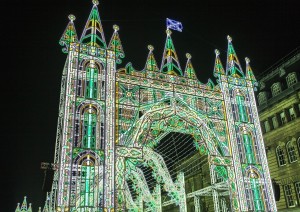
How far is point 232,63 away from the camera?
936 inches

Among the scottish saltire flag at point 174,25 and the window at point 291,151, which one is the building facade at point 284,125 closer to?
the window at point 291,151

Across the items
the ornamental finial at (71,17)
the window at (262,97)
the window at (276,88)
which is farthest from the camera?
the window at (262,97)

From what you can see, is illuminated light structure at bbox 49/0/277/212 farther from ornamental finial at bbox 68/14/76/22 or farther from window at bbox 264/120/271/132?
window at bbox 264/120/271/132

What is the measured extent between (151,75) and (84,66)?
4.19 meters

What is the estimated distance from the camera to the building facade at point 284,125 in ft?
94.9

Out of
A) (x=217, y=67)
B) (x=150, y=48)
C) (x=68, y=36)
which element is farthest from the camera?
(x=217, y=67)

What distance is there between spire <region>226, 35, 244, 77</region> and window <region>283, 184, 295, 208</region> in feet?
38.9

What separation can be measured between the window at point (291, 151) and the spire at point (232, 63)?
9.85m

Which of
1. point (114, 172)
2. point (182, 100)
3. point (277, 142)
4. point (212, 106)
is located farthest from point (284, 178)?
point (114, 172)

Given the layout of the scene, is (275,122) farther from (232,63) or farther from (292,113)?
(232,63)

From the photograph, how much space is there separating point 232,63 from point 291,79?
9.81 m

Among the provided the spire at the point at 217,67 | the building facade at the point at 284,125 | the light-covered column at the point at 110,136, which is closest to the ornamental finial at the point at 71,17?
the light-covered column at the point at 110,136

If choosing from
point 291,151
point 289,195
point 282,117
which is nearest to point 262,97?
point 282,117

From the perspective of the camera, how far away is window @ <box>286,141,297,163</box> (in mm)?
29125
